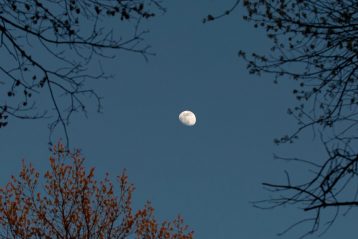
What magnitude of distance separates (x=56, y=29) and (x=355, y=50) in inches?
139

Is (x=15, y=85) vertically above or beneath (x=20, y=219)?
beneath

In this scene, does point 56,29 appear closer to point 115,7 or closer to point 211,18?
point 115,7

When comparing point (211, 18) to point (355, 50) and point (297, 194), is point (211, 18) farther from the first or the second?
point (297, 194)

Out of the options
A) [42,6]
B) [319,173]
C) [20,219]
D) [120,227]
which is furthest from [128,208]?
[319,173]

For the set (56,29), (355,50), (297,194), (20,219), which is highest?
(20,219)

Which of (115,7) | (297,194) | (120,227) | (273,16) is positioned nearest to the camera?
(297,194)

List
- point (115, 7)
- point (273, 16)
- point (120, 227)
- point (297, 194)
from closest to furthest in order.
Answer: point (297, 194) → point (115, 7) → point (273, 16) → point (120, 227)

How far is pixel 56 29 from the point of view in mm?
6520

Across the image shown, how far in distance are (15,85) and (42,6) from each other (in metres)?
0.96

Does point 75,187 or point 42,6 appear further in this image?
point 75,187

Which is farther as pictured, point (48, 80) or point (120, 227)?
point (120, 227)

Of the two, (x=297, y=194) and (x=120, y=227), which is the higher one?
(x=120, y=227)

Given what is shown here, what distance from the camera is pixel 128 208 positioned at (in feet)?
52.4

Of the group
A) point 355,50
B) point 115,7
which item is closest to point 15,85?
point 115,7
